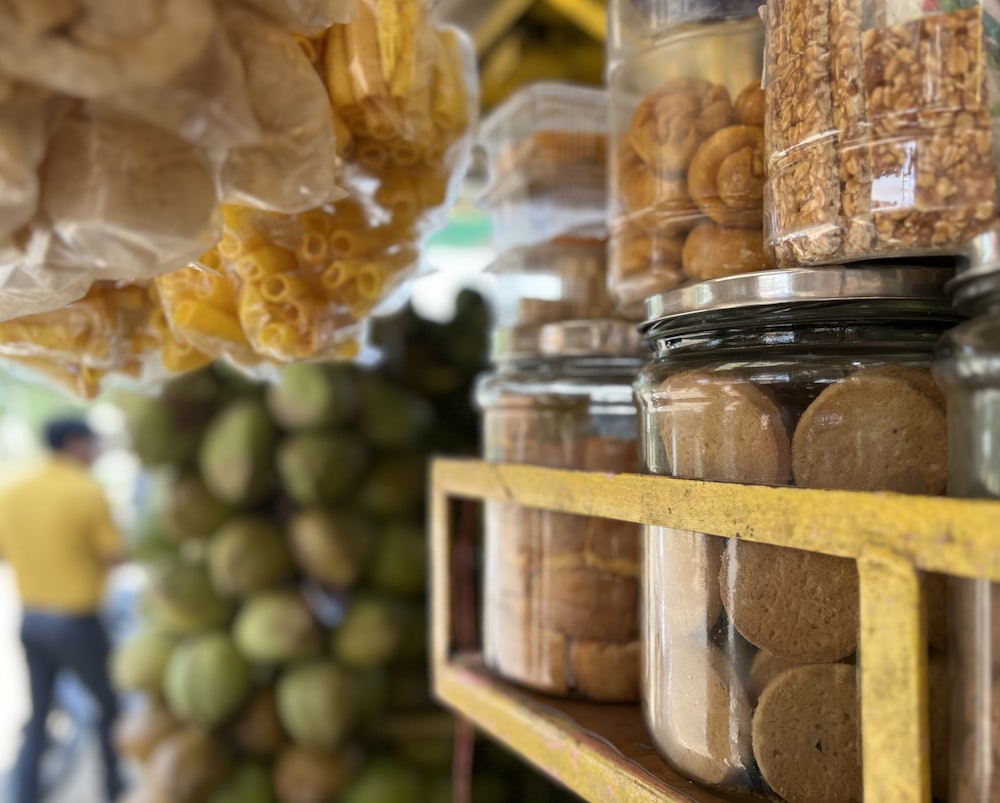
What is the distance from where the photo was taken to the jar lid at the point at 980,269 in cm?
33

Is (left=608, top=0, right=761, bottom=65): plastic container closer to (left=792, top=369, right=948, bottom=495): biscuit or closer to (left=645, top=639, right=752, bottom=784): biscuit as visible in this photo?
(left=792, top=369, right=948, bottom=495): biscuit

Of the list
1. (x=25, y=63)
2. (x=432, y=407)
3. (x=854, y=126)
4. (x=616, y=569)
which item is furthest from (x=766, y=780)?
(x=432, y=407)

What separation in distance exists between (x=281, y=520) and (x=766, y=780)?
42.5 inches

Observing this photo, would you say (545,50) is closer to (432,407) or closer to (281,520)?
(432,407)

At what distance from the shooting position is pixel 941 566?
A: 1.08 ft

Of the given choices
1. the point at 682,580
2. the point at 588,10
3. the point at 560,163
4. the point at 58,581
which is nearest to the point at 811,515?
the point at 682,580

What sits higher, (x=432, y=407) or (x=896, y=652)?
(x=432, y=407)

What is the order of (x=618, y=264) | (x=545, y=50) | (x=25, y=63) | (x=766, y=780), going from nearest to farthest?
(x=25, y=63), (x=766, y=780), (x=618, y=264), (x=545, y=50)

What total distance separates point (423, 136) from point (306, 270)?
0.41 feet

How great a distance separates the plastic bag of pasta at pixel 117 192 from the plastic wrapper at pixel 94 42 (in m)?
0.03

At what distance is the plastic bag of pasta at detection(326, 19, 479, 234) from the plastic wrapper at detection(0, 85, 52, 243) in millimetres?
210

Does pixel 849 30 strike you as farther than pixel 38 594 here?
No

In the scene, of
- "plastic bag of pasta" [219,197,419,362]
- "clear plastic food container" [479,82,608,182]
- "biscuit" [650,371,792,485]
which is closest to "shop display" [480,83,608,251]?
"clear plastic food container" [479,82,608,182]

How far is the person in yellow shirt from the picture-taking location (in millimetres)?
2102
